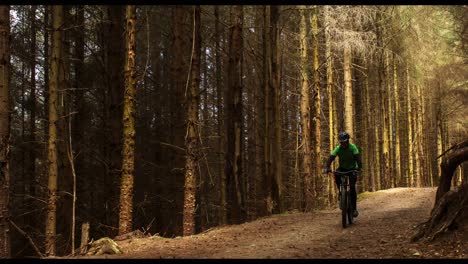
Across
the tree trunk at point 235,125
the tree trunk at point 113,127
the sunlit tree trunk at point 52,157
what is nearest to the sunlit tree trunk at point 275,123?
the tree trunk at point 235,125

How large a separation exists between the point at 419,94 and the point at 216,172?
15.3 metres

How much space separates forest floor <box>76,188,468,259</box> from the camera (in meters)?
6.64

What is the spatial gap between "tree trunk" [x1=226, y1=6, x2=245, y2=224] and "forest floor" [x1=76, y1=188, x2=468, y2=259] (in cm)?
114

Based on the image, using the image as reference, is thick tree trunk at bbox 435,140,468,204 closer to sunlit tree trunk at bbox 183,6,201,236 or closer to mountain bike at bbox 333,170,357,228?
mountain bike at bbox 333,170,357,228

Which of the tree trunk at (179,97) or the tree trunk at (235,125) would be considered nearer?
the tree trunk at (235,125)

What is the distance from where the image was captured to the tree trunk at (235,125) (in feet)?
39.9

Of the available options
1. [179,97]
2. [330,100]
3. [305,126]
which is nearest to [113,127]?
[179,97]

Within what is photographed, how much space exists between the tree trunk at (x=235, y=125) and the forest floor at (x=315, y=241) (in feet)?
3.75

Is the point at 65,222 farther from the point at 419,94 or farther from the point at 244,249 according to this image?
the point at 419,94

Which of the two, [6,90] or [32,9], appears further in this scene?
[32,9]

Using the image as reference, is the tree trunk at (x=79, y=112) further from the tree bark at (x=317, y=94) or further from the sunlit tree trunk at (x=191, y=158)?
the tree bark at (x=317, y=94)

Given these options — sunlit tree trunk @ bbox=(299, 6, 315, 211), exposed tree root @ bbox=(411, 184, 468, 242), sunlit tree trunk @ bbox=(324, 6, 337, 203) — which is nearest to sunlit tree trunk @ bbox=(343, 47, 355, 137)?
sunlit tree trunk @ bbox=(324, 6, 337, 203)
